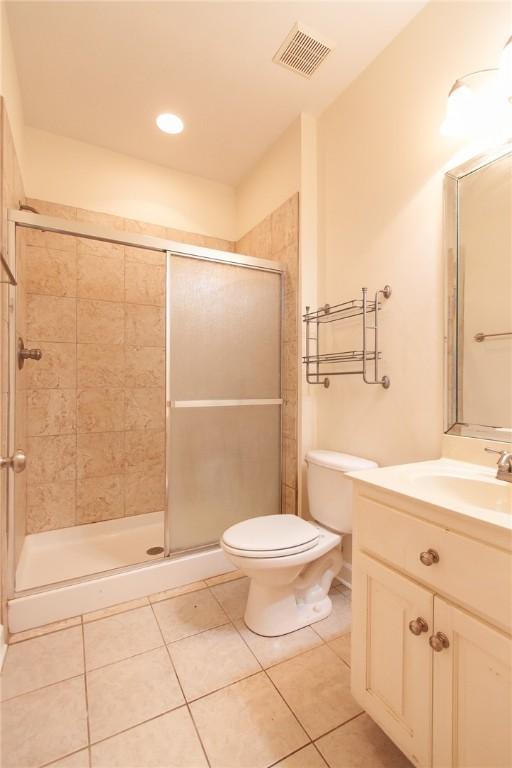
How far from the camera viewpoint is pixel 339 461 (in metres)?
1.67

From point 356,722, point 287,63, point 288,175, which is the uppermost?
point 287,63

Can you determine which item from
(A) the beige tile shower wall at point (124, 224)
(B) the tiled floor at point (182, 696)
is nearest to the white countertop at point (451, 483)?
(B) the tiled floor at point (182, 696)

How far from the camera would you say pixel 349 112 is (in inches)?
71.9

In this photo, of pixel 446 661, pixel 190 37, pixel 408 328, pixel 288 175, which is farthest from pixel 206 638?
pixel 190 37

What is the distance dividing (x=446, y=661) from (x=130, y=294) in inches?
96.7

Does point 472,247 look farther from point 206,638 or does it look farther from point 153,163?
point 153,163

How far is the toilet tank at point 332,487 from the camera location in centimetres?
164

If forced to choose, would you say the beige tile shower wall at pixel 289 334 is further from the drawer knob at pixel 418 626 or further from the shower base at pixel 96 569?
the drawer knob at pixel 418 626

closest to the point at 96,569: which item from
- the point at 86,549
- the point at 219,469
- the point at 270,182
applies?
the point at 86,549

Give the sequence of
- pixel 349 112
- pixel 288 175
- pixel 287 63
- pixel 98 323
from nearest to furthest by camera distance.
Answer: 1. pixel 287 63
2. pixel 349 112
3. pixel 288 175
4. pixel 98 323

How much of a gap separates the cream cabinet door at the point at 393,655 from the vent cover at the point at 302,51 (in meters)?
2.13

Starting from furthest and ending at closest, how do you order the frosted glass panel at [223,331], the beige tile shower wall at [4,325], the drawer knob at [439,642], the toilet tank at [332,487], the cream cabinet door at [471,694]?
the frosted glass panel at [223,331] → the toilet tank at [332,487] → the beige tile shower wall at [4,325] → the drawer knob at [439,642] → the cream cabinet door at [471,694]

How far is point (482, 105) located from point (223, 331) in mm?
1409

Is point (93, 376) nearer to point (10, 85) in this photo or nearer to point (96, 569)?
point (96, 569)
